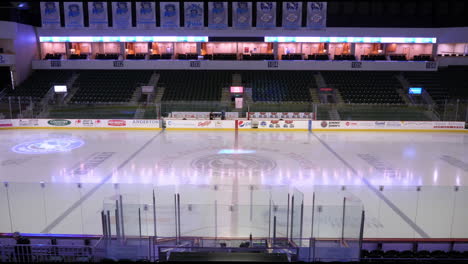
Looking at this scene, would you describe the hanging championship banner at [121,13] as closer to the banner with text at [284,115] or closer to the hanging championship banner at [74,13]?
the hanging championship banner at [74,13]

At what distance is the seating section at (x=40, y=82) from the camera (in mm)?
28438

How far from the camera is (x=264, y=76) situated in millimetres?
32062

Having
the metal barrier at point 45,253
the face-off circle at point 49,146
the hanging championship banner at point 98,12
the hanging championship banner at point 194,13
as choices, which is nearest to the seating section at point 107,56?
the hanging championship banner at point 98,12

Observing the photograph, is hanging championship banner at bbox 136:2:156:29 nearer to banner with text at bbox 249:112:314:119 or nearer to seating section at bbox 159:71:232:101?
seating section at bbox 159:71:232:101

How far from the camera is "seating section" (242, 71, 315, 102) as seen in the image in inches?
1099

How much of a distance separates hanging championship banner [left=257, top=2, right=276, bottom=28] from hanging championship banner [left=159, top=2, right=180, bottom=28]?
655 cm

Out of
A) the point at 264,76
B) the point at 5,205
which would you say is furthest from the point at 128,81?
the point at 5,205

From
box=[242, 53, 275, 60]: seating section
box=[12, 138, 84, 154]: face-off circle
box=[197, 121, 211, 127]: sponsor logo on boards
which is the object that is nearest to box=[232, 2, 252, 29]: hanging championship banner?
box=[242, 53, 275, 60]: seating section

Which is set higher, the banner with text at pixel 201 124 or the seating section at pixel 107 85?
the seating section at pixel 107 85

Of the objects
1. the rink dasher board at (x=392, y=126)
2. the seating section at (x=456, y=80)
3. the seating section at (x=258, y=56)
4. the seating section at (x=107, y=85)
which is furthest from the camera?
the seating section at (x=258, y=56)

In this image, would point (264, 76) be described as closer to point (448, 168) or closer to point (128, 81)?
point (128, 81)

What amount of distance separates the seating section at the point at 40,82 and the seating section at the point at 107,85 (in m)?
1.61

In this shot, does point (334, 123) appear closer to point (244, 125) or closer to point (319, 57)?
point (244, 125)

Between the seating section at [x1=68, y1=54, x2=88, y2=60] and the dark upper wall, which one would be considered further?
the seating section at [x1=68, y1=54, x2=88, y2=60]
